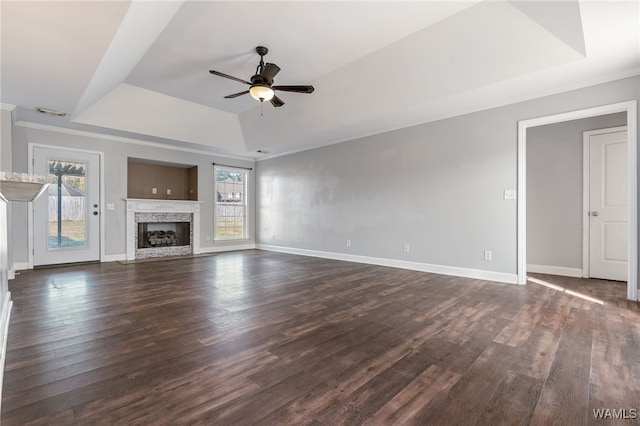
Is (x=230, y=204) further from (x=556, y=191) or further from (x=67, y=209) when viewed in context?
(x=556, y=191)

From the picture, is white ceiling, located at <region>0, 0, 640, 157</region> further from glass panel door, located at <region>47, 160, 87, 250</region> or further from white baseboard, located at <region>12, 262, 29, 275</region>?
white baseboard, located at <region>12, 262, 29, 275</region>

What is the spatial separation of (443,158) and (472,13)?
215cm

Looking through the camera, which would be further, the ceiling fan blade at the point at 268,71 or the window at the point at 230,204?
the window at the point at 230,204

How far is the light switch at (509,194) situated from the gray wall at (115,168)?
6.36 metres

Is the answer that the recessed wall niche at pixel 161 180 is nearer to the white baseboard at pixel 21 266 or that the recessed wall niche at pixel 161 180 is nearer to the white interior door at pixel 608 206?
the white baseboard at pixel 21 266

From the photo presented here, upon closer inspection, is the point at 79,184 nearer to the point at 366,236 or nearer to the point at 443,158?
the point at 366,236

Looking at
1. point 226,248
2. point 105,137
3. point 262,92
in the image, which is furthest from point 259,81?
point 226,248

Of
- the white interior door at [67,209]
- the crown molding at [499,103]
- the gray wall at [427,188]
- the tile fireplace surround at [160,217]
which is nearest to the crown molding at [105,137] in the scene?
the white interior door at [67,209]

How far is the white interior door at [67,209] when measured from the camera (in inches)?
209

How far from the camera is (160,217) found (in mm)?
6844

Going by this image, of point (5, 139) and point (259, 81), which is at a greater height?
point (259, 81)

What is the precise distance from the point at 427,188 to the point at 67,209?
665 centimetres

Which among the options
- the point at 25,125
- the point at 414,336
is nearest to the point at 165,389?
the point at 414,336

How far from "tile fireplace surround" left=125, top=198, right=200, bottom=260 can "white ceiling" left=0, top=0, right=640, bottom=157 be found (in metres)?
1.82
